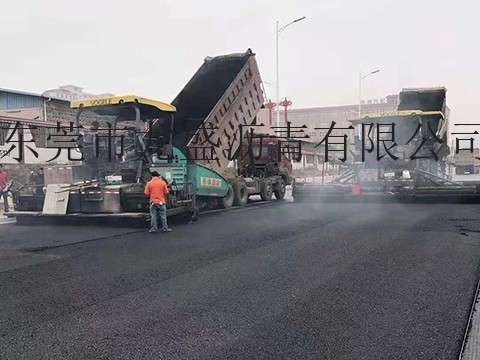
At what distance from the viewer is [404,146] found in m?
12.6

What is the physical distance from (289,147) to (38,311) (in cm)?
1213

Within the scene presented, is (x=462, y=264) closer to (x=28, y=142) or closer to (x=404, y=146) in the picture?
(x=404, y=146)

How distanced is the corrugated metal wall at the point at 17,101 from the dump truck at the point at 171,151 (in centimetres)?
1550

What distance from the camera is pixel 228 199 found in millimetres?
12414

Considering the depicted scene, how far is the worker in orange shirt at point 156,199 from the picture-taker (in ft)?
28.0

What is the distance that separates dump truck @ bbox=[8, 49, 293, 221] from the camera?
931cm

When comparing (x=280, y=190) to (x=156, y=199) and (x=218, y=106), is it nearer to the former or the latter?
(x=218, y=106)

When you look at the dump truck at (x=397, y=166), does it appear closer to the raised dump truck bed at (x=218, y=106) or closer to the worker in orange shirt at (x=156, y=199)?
the raised dump truck bed at (x=218, y=106)

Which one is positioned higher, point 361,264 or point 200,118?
point 200,118

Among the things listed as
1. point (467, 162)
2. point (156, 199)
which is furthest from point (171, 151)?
point (467, 162)

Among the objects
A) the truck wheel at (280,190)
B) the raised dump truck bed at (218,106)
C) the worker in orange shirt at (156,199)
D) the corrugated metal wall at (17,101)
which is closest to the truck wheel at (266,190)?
the truck wheel at (280,190)

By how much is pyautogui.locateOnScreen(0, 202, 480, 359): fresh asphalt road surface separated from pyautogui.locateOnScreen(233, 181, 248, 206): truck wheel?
4317mm

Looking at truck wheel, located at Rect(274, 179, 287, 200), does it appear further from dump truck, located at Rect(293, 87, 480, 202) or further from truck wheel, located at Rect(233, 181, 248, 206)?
truck wheel, located at Rect(233, 181, 248, 206)

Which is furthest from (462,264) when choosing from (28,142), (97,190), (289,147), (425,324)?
(28,142)
